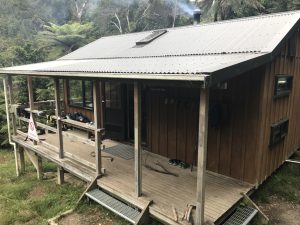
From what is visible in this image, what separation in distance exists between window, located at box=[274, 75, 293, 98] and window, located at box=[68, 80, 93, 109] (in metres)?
5.61

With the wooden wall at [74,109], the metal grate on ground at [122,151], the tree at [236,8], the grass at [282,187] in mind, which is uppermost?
the tree at [236,8]

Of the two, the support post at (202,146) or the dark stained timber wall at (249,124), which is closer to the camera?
the support post at (202,146)

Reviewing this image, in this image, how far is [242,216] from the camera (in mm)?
4566

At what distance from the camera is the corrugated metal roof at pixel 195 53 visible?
157 inches

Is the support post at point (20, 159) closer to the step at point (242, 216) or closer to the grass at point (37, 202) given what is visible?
the grass at point (37, 202)

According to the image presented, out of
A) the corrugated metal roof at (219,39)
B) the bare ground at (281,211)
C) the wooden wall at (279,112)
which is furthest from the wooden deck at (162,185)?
the corrugated metal roof at (219,39)

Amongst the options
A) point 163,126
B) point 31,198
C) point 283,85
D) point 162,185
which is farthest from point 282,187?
point 31,198

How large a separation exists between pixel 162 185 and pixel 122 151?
2.39 meters

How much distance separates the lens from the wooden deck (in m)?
4.51

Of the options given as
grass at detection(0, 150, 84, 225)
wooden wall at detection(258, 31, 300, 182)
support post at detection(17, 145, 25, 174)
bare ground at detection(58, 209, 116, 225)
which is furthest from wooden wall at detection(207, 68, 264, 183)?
support post at detection(17, 145, 25, 174)

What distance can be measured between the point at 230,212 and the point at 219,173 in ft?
4.48

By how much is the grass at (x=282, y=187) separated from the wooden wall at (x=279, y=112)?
226 millimetres

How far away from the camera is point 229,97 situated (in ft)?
18.1

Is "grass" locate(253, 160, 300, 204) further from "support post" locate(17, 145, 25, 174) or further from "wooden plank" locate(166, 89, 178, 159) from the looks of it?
"support post" locate(17, 145, 25, 174)
